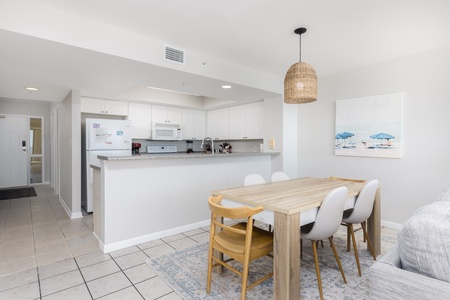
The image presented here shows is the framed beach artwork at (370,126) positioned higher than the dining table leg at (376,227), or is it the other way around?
the framed beach artwork at (370,126)

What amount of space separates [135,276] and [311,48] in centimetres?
314

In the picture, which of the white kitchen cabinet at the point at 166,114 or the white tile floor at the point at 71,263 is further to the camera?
the white kitchen cabinet at the point at 166,114

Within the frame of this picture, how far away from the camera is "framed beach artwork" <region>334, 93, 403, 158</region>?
10.6 feet

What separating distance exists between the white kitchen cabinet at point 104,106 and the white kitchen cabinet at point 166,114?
623 mm

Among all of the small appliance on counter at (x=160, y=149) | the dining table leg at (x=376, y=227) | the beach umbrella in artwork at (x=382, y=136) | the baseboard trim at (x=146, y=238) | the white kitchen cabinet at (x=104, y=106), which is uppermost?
the white kitchen cabinet at (x=104, y=106)

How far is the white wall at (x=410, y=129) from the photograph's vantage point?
292 centimetres

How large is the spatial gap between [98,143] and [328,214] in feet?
12.5

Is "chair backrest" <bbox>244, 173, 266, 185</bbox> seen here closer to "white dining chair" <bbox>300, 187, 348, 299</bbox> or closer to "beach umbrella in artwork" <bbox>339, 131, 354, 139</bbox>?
"white dining chair" <bbox>300, 187, 348, 299</bbox>

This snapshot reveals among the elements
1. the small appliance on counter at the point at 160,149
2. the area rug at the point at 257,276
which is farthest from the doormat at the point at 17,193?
the area rug at the point at 257,276

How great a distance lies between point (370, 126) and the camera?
11.3 feet

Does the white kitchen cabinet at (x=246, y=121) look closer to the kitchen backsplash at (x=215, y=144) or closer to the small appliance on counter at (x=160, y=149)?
the kitchen backsplash at (x=215, y=144)

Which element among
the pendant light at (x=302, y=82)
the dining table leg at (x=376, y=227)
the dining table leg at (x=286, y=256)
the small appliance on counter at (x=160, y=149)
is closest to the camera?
the dining table leg at (x=286, y=256)

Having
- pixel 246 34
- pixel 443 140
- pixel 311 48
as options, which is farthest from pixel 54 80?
pixel 443 140

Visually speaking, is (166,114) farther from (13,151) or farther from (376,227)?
(376,227)
